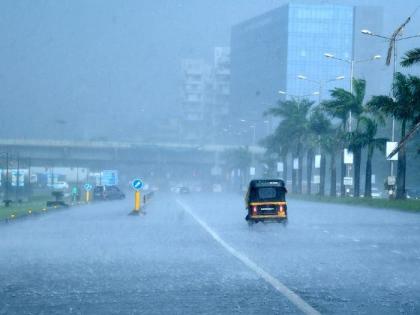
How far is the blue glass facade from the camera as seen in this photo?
187m

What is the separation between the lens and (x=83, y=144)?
420 feet

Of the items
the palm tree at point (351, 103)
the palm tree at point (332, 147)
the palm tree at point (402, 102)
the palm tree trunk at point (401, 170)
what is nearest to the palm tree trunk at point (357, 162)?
the palm tree at point (351, 103)

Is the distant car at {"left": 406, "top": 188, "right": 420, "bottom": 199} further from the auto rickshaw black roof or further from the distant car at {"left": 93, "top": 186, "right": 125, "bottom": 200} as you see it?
the auto rickshaw black roof

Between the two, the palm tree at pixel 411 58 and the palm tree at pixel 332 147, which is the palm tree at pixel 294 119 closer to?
the palm tree at pixel 332 147

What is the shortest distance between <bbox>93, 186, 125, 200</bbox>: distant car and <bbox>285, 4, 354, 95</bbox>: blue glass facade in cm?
10756

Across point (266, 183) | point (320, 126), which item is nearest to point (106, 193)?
point (320, 126)

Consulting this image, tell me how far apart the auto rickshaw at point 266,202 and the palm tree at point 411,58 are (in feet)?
61.5

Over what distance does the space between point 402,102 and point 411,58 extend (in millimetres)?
6667

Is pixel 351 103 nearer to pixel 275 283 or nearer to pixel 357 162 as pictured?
pixel 357 162

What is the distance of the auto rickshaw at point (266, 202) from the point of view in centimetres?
3388

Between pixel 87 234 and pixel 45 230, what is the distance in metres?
3.42

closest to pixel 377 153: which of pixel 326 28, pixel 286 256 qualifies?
pixel 326 28

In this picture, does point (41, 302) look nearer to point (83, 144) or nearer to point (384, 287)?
point (384, 287)

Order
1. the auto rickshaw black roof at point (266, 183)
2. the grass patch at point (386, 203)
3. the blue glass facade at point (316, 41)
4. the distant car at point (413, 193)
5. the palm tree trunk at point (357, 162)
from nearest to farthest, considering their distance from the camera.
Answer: the auto rickshaw black roof at point (266, 183) → the grass patch at point (386, 203) → the palm tree trunk at point (357, 162) → the distant car at point (413, 193) → the blue glass facade at point (316, 41)
